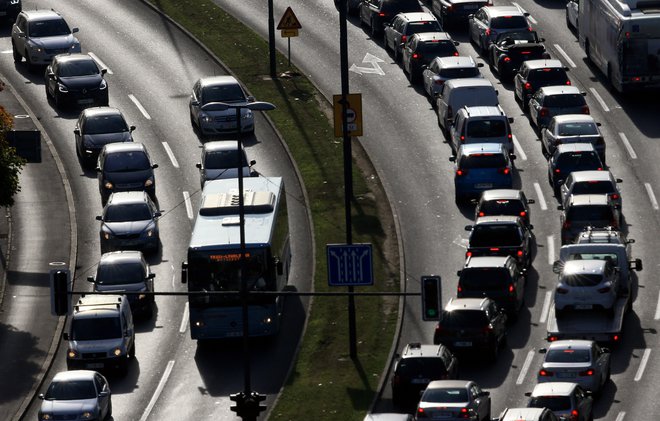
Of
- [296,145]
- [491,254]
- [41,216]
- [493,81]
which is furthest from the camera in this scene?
[493,81]

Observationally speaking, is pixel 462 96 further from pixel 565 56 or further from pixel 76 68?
pixel 76 68

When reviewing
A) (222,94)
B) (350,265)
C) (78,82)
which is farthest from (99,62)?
(350,265)

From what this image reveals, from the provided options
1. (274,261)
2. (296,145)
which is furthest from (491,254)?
(296,145)

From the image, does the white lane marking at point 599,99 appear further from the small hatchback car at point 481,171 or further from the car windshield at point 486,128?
the small hatchback car at point 481,171

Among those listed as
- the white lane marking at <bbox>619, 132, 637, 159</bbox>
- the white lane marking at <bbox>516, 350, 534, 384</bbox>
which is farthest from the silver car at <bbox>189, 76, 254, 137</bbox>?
the white lane marking at <bbox>516, 350, 534, 384</bbox>

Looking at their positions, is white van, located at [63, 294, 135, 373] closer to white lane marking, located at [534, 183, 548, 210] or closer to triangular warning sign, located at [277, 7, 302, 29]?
white lane marking, located at [534, 183, 548, 210]

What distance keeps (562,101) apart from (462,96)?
11.7 ft

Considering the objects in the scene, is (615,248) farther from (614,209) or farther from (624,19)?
(624,19)

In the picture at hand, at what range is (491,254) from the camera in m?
59.8

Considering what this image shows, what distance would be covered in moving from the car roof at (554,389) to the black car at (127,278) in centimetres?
1419

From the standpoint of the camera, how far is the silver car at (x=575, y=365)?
2018 inches

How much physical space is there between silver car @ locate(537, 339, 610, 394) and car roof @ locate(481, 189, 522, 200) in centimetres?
1108

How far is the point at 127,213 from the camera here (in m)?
63.2

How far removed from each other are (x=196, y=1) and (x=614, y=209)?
30.9 meters
